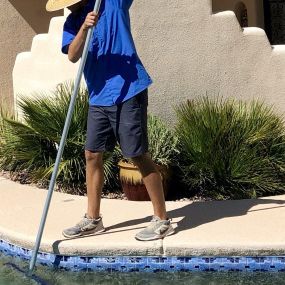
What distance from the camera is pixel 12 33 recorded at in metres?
9.07

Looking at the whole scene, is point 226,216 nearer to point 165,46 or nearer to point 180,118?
point 180,118

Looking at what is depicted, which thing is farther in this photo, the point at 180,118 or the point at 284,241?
the point at 180,118

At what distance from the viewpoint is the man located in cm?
495

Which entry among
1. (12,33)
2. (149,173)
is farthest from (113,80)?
(12,33)

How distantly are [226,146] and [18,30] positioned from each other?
12.4ft

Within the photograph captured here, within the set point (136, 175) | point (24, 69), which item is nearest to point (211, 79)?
point (136, 175)

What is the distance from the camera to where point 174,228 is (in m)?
5.46

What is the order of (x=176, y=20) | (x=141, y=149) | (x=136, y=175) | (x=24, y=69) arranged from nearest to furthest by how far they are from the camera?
1. (x=141, y=149)
2. (x=136, y=175)
3. (x=176, y=20)
4. (x=24, y=69)

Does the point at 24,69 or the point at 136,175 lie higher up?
the point at 24,69

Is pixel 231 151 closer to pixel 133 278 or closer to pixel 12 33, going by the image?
pixel 133 278

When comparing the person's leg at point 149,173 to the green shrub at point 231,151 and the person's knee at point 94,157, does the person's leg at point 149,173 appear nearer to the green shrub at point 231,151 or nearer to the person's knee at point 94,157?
the person's knee at point 94,157

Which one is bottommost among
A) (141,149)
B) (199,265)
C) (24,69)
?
(199,265)

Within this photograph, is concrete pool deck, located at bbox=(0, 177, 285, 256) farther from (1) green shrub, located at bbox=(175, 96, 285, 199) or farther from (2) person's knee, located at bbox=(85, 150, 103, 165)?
(2) person's knee, located at bbox=(85, 150, 103, 165)

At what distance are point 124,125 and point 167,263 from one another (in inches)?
39.5
